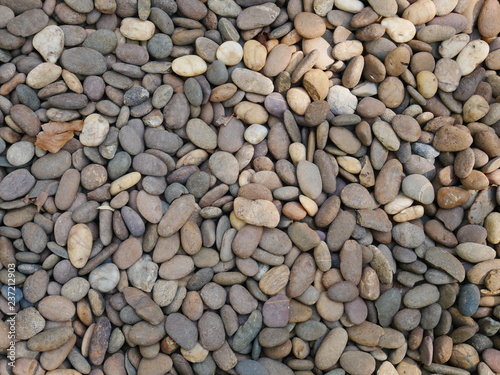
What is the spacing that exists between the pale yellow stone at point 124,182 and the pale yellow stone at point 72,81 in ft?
0.88

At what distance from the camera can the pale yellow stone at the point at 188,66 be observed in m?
1.30

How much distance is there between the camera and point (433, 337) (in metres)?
1.30

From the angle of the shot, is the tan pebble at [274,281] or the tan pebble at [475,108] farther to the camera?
the tan pebble at [475,108]

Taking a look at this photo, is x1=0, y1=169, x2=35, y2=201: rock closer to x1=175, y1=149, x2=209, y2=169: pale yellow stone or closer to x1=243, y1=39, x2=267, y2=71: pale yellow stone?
x1=175, y1=149, x2=209, y2=169: pale yellow stone

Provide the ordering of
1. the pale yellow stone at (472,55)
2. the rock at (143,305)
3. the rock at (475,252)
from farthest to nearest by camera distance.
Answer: the pale yellow stone at (472,55), the rock at (475,252), the rock at (143,305)

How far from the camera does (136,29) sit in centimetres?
130

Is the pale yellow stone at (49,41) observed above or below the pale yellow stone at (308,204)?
above

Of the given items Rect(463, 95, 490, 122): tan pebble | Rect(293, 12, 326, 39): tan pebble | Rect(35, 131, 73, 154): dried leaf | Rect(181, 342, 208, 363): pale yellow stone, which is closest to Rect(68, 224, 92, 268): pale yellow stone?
Rect(35, 131, 73, 154): dried leaf

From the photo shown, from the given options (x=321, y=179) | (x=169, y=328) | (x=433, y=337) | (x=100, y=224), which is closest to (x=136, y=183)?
(x=100, y=224)

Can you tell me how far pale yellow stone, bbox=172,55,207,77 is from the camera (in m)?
1.30

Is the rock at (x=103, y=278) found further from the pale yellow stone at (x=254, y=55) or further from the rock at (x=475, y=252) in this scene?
the rock at (x=475, y=252)

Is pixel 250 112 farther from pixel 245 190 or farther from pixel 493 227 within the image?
pixel 493 227

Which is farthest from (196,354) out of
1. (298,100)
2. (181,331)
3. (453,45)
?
(453,45)

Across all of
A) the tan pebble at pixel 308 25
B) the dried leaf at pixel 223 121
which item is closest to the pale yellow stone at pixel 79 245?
the dried leaf at pixel 223 121
